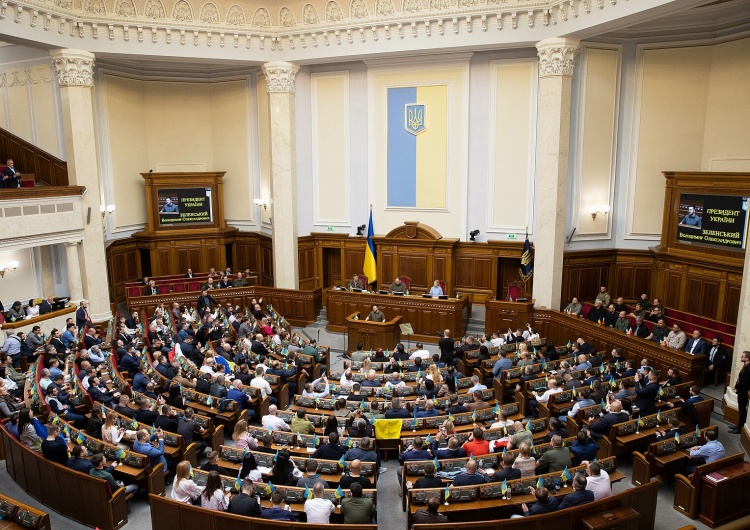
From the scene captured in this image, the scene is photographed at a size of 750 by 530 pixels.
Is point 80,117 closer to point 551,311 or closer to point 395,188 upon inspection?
point 395,188

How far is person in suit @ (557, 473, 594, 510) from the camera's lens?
6.58 metres

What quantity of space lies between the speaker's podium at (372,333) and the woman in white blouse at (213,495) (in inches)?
322

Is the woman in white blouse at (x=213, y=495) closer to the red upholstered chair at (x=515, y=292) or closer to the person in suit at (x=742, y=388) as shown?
the person in suit at (x=742, y=388)

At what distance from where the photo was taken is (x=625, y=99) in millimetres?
15945

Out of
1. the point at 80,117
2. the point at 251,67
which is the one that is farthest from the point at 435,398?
the point at 251,67

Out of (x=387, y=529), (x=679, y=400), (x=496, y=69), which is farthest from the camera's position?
(x=496, y=69)

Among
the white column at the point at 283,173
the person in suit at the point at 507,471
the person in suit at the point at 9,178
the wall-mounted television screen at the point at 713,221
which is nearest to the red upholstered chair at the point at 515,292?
the wall-mounted television screen at the point at 713,221

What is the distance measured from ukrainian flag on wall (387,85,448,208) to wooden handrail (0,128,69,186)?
986 cm

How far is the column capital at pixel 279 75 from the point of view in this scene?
17.8 m

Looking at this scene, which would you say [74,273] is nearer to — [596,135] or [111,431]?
[111,431]

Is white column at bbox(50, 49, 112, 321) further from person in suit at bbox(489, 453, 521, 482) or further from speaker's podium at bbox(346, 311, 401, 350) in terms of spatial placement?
person in suit at bbox(489, 453, 521, 482)

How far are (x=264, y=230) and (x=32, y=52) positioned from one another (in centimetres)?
892

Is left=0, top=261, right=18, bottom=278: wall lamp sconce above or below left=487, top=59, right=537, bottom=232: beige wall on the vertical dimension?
below

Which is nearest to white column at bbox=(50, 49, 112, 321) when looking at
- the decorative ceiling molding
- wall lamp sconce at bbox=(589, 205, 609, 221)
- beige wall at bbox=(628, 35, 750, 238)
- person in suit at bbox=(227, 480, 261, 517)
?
the decorative ceiling molding
